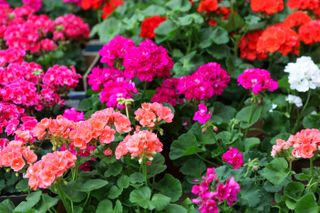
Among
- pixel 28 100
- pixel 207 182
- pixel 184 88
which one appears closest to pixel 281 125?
pixel 184 88

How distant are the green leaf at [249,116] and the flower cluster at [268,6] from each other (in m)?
0.70

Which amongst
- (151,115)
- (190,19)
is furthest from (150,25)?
(151,115)

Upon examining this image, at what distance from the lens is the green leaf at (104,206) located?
6.11ft

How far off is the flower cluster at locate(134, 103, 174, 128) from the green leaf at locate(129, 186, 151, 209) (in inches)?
8.4

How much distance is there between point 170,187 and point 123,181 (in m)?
0.17

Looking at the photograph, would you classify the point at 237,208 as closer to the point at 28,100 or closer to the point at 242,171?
the point at 242,171

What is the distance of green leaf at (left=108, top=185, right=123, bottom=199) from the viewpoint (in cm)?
189

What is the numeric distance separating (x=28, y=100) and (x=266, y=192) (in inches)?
37.8

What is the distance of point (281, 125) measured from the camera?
8.06ft

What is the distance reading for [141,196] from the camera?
183 cm

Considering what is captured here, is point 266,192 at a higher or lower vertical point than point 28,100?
lower

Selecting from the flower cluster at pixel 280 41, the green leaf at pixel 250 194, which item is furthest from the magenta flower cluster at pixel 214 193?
the flower cluster at pixel 280 41

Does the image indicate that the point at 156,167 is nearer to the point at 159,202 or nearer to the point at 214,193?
the point at 159,202

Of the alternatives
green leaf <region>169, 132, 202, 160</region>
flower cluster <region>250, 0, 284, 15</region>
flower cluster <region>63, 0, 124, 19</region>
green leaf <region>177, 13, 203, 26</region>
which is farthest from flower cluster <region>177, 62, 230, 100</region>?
flower cluster <region>63, 0, 124, 19</region>
